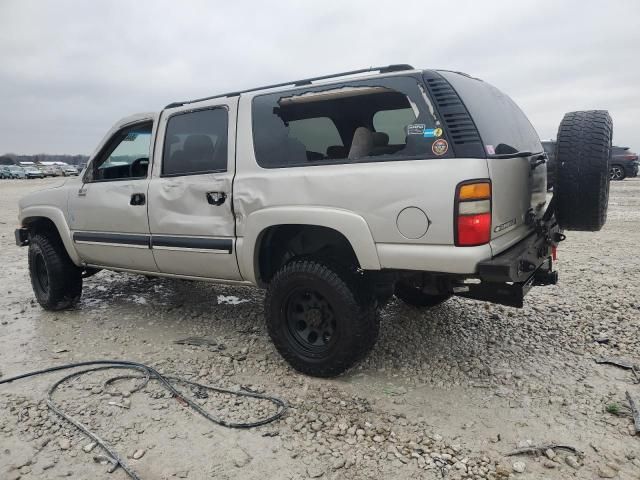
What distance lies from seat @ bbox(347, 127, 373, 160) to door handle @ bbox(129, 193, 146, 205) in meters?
1.86

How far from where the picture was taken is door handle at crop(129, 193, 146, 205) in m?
3.88

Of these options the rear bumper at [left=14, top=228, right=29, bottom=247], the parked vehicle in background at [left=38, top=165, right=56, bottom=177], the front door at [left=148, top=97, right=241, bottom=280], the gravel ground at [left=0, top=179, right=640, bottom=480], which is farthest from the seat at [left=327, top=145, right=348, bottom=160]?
the parked vehicle in background at [left=38, top=165, right=56, bottom=177]

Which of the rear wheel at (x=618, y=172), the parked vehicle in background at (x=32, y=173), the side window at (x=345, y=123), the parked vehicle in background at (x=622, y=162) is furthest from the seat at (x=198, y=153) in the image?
the parked vehicle in background at (x=32, y=173)

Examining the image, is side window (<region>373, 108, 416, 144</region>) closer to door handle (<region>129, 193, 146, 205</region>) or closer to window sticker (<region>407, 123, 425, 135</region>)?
window sticker (<region>407, 123, 425, 135</region>)

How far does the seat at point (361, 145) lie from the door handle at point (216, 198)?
1001mm

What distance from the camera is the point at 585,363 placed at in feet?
10.8

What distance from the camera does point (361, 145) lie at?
311cm

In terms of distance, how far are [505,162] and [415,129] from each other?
545mm

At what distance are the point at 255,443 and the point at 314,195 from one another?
149 cm

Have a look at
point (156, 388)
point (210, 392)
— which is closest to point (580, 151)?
point (210, 392)

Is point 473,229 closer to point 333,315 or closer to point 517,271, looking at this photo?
point 517,271

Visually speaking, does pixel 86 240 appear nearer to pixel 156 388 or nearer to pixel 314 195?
pixel 156 388

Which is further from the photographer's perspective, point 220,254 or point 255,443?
point 220,254

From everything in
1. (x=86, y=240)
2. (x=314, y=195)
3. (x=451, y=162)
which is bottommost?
(x=86, y=240)
